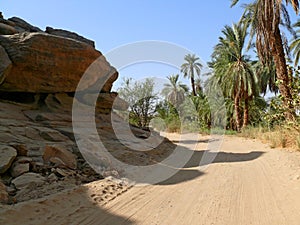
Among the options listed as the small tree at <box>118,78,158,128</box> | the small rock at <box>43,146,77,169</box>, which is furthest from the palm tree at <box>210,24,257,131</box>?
the small rock at <box>43,146,77,169</box>

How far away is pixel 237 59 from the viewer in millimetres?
26844

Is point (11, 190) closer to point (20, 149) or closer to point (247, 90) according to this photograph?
point (20, 149)

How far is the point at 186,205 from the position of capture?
16.1 feet

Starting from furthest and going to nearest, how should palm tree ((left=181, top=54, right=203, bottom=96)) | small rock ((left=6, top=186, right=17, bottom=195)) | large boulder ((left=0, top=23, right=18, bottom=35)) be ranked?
palm tree ((left=181, top=54, right=203, bottom=96)), large boulder ((left=0, top=23, right=18, bottom=35)), small rock ((left=6, top=186, right=17, bottom=195))

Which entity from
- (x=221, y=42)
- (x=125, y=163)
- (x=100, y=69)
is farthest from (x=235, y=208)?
(x=221, y=42)

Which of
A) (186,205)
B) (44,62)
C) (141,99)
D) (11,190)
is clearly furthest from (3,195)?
(141,99)

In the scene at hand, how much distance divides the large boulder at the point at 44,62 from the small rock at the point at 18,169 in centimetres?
452

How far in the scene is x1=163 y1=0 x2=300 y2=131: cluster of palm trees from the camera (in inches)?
589

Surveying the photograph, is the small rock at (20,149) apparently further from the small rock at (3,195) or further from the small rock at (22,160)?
the small rock at (3,195)

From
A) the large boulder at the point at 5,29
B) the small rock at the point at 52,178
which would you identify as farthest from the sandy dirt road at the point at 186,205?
the large boulder at the point at 5,29

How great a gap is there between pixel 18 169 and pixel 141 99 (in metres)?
20.0

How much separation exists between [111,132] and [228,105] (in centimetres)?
2365

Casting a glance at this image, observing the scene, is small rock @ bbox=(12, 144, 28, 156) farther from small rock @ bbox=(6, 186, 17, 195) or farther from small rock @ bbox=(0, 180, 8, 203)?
small rock @ bbox=(0, 180, 8, 203)

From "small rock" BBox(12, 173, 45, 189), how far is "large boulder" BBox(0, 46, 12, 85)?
14.5ft
